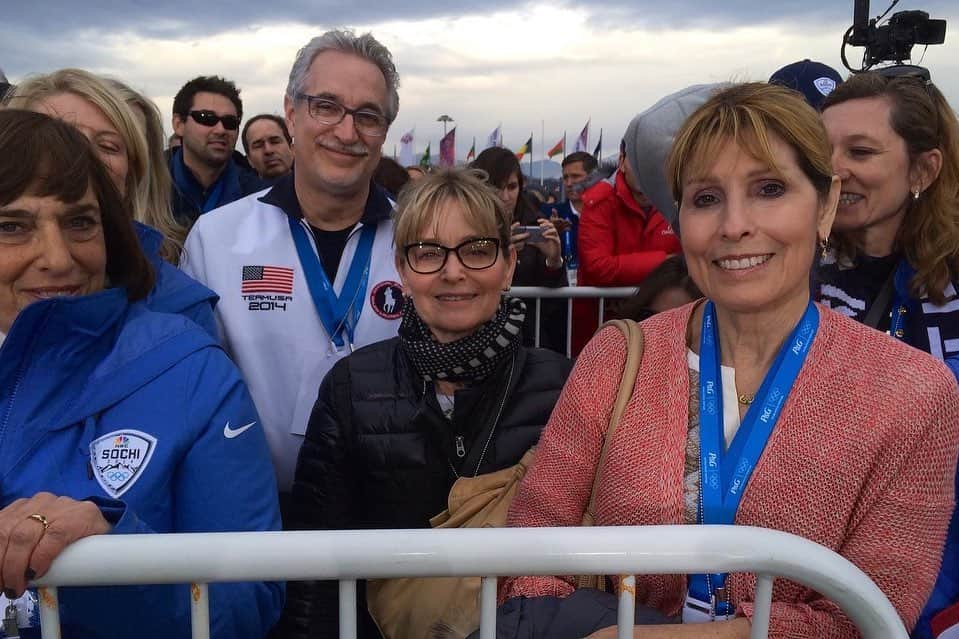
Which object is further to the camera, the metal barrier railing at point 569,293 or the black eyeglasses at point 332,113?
the metal barrier railing at point 569,293

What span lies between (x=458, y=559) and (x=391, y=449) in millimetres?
A: 1032

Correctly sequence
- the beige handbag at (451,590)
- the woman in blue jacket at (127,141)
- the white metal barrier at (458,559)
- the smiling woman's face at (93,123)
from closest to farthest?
the white metal barrier at (458,559) < the beige handbag at (451,590) < the woman in blue jacket at (127,141) < the smiling woman's face at (93,123)

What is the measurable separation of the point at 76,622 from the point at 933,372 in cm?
177

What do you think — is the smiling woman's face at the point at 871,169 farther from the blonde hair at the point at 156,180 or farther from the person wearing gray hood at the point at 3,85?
the person wearing gray hood at the point at 3,85

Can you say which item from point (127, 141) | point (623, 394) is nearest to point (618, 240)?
point (127, 141)

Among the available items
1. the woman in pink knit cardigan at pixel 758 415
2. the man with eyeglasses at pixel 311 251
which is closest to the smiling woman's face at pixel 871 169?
the woman in pink knit cardigan at pixel 758 415

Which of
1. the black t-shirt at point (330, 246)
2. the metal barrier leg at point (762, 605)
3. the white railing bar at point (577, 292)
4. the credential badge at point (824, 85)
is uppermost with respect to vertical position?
the credential badge at point (824, 85)

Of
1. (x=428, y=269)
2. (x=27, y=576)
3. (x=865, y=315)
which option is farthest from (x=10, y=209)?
(x=865, y=315)

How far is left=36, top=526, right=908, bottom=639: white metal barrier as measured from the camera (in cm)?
118

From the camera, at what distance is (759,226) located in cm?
170

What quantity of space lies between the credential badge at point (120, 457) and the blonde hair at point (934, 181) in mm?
2180

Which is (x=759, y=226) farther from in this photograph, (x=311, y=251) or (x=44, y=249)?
(x=311, y=251)

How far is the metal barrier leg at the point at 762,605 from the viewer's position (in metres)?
1.28

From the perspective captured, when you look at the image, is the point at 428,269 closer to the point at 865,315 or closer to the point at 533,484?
the point at 533,484
